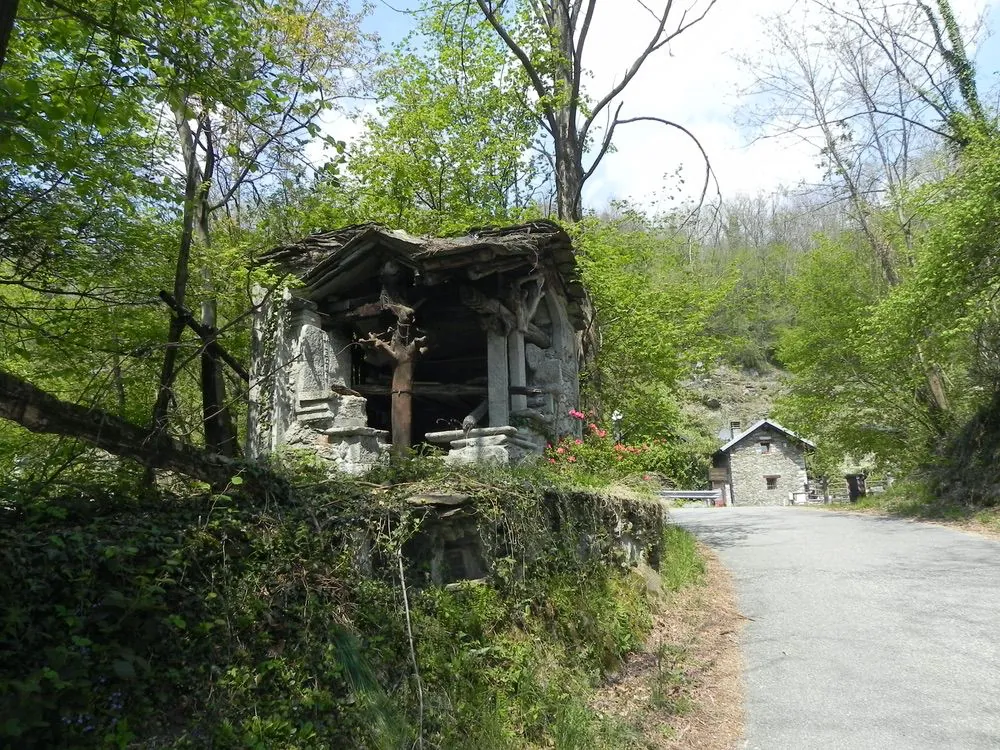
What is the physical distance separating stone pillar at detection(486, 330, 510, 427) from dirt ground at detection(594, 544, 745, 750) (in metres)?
Result: 3.13

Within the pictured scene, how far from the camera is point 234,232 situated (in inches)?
557

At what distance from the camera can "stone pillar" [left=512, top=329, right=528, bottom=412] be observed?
10430 millimetres

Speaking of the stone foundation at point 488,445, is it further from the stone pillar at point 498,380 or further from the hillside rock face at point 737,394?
the hillside rock face at point 737,394

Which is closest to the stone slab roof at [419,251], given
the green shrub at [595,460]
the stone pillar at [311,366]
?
the stone pillar at [311,366]

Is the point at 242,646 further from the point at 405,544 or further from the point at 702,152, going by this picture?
the point at 702,152

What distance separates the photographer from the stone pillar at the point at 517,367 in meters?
10.4

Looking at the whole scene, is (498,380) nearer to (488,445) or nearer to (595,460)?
(595,460)

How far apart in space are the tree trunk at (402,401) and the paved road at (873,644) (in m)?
4.52

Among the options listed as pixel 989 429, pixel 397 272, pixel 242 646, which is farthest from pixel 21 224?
pixel 989 429

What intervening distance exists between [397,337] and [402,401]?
0.80 meters

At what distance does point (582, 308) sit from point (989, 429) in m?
11.6

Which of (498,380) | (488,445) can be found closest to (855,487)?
(498,380)

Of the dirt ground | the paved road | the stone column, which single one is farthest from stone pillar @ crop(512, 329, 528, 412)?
the paved road

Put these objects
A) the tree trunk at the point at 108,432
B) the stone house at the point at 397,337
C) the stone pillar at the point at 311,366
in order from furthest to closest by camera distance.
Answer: the stone pillar at the point at 311,366 → the stone house at the point at 397,337 → the tree trunk at the point at 108,432
